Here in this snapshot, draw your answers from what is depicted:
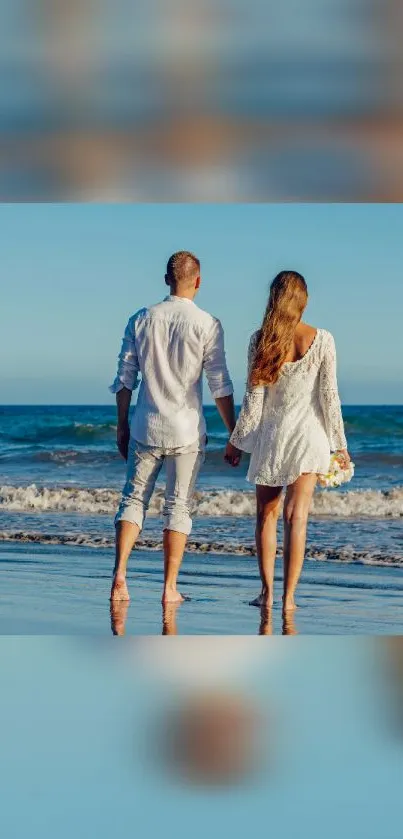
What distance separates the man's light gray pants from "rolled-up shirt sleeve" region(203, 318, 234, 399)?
0.20 m

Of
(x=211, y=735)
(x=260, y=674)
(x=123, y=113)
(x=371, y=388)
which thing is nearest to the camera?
(x=211, y=735)

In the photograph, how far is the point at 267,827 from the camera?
6.42ft

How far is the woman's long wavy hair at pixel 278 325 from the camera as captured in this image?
12.6 ft

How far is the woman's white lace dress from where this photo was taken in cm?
390

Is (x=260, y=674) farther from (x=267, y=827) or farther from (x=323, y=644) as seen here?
(x=267, y=827)

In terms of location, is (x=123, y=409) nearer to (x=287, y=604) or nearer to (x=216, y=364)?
(x=216, y=364)

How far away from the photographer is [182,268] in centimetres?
396

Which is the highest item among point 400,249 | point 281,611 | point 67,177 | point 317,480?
point 400,249

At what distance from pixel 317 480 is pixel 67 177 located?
1333 mm

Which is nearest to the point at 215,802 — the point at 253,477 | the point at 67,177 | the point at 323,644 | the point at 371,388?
the point at 323,644

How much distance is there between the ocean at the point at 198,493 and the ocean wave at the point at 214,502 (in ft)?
0.03

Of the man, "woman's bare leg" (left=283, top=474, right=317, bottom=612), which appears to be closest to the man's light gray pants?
the man

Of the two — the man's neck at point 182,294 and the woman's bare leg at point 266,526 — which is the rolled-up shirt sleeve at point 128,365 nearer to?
the man's neck at point 182,294

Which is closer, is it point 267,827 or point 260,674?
point 267,827
